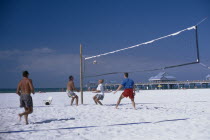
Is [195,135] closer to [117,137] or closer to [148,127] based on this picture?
[148,127]

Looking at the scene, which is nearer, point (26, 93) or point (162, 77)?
point (26, 93)

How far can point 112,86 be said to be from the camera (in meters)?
93.1

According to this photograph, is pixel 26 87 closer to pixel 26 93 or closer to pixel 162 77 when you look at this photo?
pixel 26 93

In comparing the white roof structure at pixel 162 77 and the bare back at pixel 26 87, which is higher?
the white roof structure at pixel 162 77

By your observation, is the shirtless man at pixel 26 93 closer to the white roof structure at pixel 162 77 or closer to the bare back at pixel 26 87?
the bare back at pixel 26 87

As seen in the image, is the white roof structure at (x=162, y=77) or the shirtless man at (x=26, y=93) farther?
the white roof structure at (x=162, y=77)

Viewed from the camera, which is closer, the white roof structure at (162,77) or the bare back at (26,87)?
the bare back at (26,87)

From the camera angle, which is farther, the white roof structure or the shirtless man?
the white roof structure

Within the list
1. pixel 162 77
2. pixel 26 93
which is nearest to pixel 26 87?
pixel 26 93

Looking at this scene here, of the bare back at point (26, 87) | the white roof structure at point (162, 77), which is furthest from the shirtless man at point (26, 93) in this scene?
the white roof structure at point (162, 77)

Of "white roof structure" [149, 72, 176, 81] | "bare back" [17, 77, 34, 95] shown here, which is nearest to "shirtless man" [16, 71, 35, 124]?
"bare back" [17, 77, 34, 95]

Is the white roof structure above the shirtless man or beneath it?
above

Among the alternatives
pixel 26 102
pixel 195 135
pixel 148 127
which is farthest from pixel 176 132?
pixel 26 102

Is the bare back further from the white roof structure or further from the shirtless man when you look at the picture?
the white roof structure
